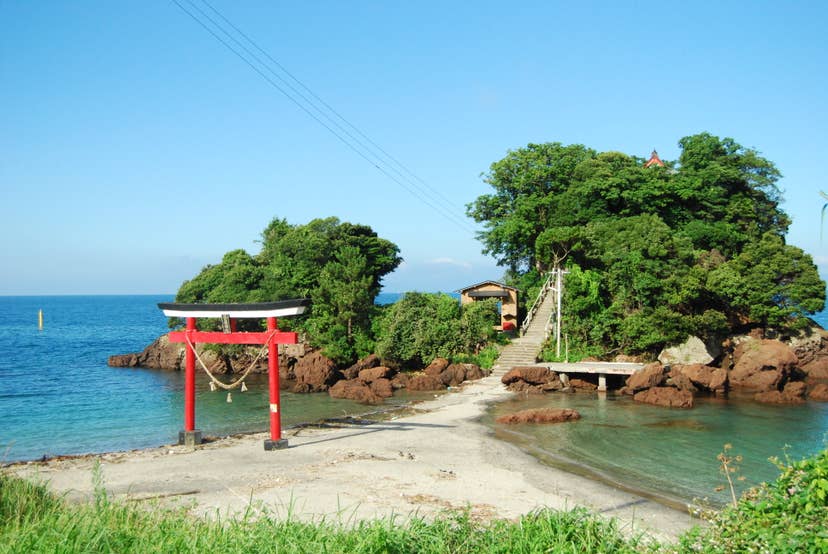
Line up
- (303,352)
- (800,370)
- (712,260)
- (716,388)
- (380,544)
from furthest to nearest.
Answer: (303,352)
(712,260)
(800,370)
(716,388)
(380,544)

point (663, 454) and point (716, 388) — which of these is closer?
point (663, 454)

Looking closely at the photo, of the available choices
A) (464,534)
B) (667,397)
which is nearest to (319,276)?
(667,397)

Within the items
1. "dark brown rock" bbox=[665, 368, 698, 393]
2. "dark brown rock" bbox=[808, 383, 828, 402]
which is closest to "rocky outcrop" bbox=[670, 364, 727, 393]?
"dark brown rock" bbox=[665, 368, 698, 393]

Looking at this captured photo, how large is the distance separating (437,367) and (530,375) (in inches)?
212

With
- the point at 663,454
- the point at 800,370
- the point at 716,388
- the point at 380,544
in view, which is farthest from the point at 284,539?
the point at 800,370

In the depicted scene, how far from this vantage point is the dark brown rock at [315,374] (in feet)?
108

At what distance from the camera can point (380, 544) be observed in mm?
7395

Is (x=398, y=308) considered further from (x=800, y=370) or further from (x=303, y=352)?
(x=800, y=370)

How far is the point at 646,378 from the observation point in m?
28.9

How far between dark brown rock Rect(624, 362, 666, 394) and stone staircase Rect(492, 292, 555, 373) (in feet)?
18.0

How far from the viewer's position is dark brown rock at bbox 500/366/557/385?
30.8 meters

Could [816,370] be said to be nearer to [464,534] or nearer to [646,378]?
[646,378]

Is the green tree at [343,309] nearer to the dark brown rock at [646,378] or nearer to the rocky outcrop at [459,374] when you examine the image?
the rocky outcrop at [459,374]

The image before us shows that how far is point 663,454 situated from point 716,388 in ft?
41.5
